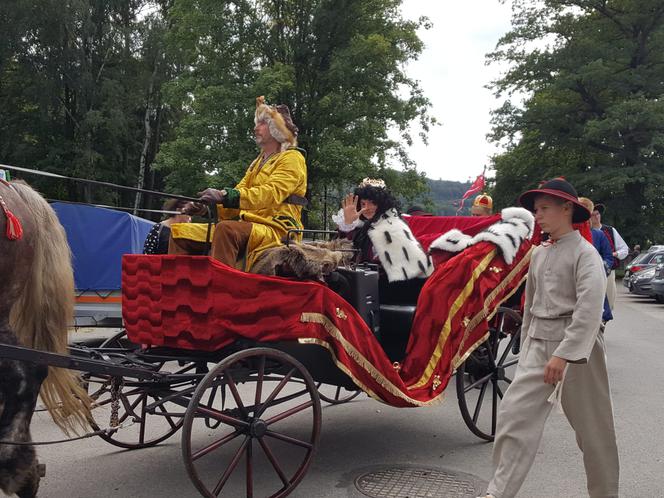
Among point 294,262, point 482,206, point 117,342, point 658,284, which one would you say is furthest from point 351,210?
point 658,284

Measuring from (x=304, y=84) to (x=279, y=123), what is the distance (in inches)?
805

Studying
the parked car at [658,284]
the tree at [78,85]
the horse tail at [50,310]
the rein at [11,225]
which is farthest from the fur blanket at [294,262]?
the tree at [78,85]

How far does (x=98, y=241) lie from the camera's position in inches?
361

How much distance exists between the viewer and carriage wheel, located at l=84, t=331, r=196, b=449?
3.82 meters

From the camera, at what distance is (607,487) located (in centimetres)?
332

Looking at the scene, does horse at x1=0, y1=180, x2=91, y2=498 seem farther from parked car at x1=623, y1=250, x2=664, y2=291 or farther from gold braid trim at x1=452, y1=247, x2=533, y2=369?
parked car at x1=623, y1=250, x2=664, y2=291

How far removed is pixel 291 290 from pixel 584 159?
32660mm

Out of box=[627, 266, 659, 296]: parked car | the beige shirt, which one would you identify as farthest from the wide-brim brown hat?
box=[627, 266, 659, 296]: parked car

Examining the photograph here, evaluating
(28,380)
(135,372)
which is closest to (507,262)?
(135,372)

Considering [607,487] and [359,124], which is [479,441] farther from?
[359,124]

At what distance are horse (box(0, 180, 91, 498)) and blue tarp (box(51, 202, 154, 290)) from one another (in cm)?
522

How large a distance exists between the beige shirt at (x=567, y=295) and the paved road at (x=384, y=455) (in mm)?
1234

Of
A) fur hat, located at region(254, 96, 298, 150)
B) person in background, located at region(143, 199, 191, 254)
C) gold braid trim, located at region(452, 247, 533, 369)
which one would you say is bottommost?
gold braid trim, located at region(452, 247, 533, 369)

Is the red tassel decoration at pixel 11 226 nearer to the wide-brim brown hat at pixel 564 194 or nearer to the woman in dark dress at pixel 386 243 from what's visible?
the woman in dark dress at pixel 386 243
